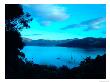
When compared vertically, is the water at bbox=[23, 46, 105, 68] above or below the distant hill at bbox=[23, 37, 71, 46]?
below

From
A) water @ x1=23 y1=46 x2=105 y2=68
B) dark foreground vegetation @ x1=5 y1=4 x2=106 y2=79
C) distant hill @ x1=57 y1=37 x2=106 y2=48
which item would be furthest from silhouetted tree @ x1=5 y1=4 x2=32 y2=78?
distant hill @ x1=57 y1=37 x2=106 y2=48

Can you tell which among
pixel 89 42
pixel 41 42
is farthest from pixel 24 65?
pixel 89 42

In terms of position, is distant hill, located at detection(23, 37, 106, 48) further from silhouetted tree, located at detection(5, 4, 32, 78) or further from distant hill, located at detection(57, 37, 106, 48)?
silhouetted tree, located at detection(5, 4, 32, 78)

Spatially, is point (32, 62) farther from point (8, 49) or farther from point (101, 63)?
point (101, 63)

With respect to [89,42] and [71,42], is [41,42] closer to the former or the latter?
[71,42]

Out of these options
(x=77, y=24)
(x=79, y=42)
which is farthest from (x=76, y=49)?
(x=77, y=24)

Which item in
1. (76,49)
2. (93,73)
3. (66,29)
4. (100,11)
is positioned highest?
(100,11)

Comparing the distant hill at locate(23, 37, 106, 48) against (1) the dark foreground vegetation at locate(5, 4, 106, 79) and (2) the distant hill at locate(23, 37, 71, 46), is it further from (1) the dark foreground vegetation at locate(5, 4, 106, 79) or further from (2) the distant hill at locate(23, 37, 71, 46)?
(1) the dark foreground vegetation at locate(5, 4, 106, 79)
